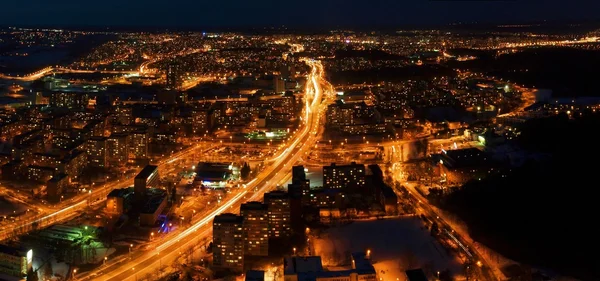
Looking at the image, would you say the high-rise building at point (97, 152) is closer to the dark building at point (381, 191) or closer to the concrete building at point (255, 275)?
the dark building at point (381, 191)

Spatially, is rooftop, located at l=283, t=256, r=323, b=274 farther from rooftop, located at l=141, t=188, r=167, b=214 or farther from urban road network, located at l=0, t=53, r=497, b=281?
rooftop, located at l=141, t=188, r=167, b=214

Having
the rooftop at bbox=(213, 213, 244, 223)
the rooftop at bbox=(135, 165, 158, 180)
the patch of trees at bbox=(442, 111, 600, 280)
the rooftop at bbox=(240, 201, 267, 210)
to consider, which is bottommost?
the patch of trees at bbox=(442, 111, 600, 280)

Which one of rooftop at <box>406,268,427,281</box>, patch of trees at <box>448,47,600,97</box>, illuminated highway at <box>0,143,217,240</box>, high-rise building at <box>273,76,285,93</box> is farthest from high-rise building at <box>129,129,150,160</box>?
patch of trees at <box>448,47,600,97</box>

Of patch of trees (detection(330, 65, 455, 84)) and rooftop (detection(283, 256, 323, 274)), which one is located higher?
patch of trees (detection(330, 65, 455, 84))

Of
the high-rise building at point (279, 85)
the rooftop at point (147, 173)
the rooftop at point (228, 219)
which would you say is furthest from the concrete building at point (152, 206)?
the high-rise building at point (279, 85)

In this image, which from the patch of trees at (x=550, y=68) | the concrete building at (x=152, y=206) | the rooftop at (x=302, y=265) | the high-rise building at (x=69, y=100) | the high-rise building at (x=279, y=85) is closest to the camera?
the rooftop at (x=302, y=265)

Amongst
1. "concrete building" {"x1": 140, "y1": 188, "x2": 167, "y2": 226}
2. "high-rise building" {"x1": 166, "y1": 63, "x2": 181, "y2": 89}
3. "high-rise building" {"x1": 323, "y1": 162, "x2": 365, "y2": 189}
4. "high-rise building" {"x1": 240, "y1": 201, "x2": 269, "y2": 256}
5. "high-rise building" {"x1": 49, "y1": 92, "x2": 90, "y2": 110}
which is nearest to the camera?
"high-rise building" {"x1": 240, "y1": 201, "x2": 269, "y2": 256}
